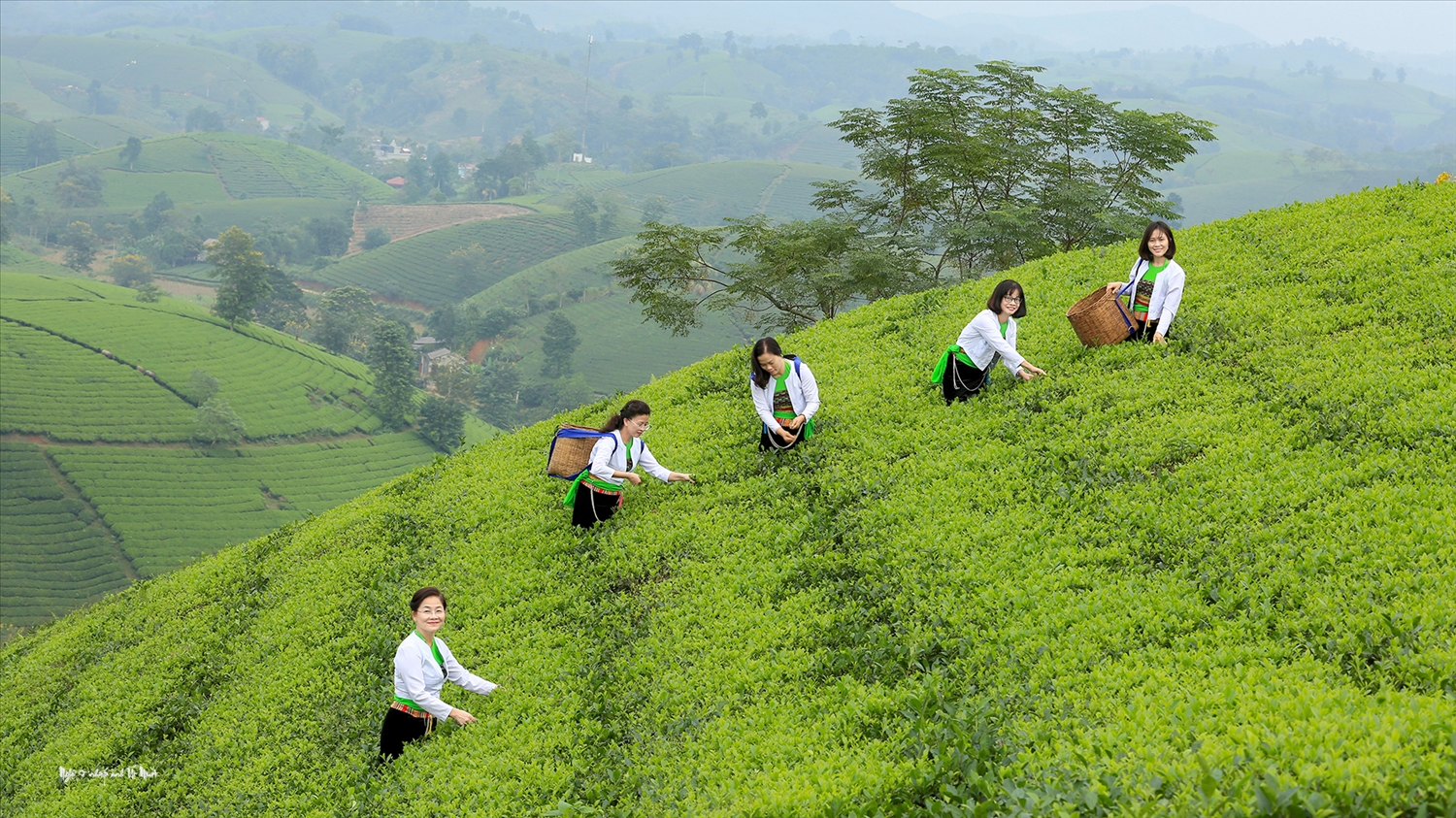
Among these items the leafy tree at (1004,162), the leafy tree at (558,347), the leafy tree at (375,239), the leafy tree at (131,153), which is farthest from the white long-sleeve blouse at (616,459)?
the leafy tree at (131,153)

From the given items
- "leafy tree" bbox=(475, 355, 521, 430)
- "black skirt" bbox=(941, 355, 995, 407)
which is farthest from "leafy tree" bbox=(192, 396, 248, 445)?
"black skirt" bbox=(941, 355, 995, 407)

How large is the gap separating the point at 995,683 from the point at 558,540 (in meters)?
6.15

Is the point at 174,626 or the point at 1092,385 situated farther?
the point at 174,626

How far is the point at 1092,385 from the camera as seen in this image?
34.9 ft

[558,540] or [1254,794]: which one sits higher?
[1254,794]

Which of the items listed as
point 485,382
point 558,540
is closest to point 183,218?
point 485,382

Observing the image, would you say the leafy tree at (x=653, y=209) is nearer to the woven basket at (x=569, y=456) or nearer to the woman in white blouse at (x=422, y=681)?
the woven basket at (x=569, y=456)

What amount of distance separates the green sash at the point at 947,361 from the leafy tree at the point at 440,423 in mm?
93224

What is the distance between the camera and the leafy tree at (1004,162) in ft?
93.8

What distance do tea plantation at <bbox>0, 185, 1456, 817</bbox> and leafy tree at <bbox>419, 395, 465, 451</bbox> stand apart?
8716cm

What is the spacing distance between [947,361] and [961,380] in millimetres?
310

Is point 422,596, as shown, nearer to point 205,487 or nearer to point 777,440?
point 777,440

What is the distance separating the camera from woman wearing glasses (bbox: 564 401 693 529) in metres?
9.55

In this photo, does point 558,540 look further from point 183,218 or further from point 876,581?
point 183,218
